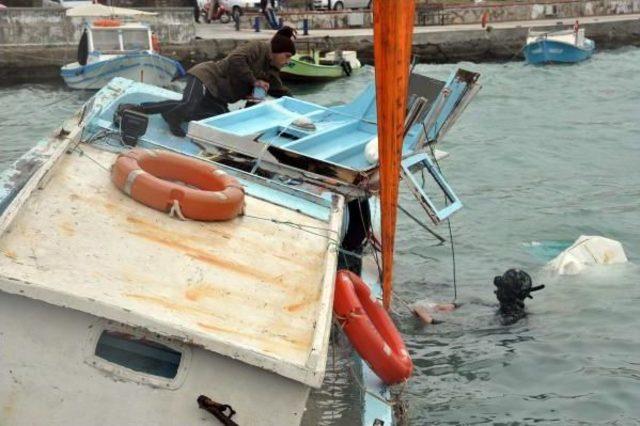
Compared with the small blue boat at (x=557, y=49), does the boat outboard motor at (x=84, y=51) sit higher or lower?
higher

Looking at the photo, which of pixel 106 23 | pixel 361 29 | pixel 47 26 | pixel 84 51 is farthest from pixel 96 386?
pixel 361 29

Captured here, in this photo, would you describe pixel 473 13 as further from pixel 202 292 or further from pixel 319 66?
pixel 202 292

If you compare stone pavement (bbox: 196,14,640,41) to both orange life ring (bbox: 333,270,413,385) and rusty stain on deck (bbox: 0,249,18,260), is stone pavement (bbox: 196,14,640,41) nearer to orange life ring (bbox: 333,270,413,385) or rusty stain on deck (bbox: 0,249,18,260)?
orange life ring (bbox: 333,270,413,385)

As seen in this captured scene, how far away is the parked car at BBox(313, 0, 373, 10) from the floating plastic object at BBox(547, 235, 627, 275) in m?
26.9

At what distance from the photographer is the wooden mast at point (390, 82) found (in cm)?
527

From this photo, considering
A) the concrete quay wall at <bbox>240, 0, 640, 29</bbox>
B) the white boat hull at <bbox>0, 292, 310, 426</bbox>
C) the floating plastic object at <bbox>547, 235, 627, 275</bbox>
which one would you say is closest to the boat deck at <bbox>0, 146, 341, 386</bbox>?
the white boat hull at <bbox>0, 292, 310, 426</bbox>

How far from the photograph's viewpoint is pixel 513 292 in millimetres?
8406

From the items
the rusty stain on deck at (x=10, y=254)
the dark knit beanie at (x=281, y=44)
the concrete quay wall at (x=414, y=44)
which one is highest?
the dark knit beanie at (x=281, y=44)

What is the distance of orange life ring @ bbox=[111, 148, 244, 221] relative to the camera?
5652 mm

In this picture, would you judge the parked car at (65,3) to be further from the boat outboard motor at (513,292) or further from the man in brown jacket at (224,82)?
the boat outboard motor at (513,292)

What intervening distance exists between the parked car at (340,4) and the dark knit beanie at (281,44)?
2770 cm

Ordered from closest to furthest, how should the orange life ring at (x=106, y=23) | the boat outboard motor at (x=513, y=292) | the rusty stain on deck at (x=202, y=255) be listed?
the rusty stain on deck at (x=202, y=255) < the boat outboard motor at (x=513, y=292) < the orange life ring at (x=106, y=23)

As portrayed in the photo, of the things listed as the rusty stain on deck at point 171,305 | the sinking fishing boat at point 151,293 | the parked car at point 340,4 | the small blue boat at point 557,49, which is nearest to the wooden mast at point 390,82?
the sinking fishing boat at point 151,293

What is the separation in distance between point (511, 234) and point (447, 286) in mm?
2436
